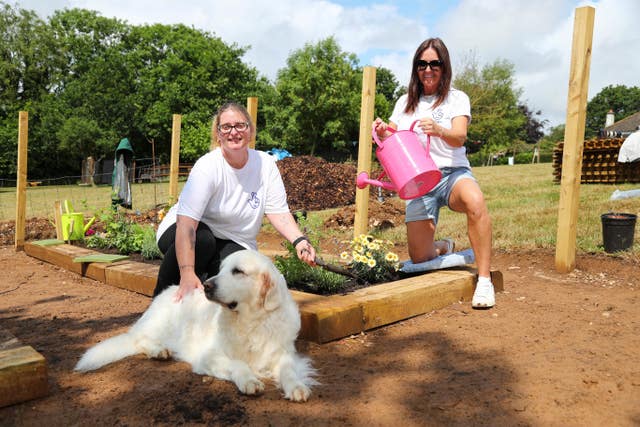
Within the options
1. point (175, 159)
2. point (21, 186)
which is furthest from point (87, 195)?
→ point (175, 159)

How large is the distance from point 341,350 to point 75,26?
45296 millimetres

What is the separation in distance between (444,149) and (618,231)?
2813mm

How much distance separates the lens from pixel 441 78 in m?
4.21

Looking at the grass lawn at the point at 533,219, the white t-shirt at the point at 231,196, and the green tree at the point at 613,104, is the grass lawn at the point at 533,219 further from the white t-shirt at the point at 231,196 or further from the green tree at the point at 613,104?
the green tree at the point at 613,104

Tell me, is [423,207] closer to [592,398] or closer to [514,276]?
[514,276]

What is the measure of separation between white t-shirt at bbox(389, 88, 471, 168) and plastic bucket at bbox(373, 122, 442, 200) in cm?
33

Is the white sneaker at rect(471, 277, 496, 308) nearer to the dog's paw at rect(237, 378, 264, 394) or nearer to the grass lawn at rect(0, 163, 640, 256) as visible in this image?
the dog's paw at rect(237, 378, 264, 394)

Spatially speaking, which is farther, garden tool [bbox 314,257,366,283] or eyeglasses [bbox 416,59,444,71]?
eyeglasses [bbox 416,59,444,71]

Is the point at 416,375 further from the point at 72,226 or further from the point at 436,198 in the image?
the point at 72,226

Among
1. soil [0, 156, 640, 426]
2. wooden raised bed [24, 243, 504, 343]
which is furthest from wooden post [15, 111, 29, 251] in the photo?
soil [0, 156, 640, 426]

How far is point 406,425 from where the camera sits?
221cm

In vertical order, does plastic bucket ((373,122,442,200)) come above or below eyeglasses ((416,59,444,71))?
below

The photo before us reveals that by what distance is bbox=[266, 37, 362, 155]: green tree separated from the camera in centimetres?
3644

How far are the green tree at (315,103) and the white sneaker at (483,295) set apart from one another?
33122 millimetres
